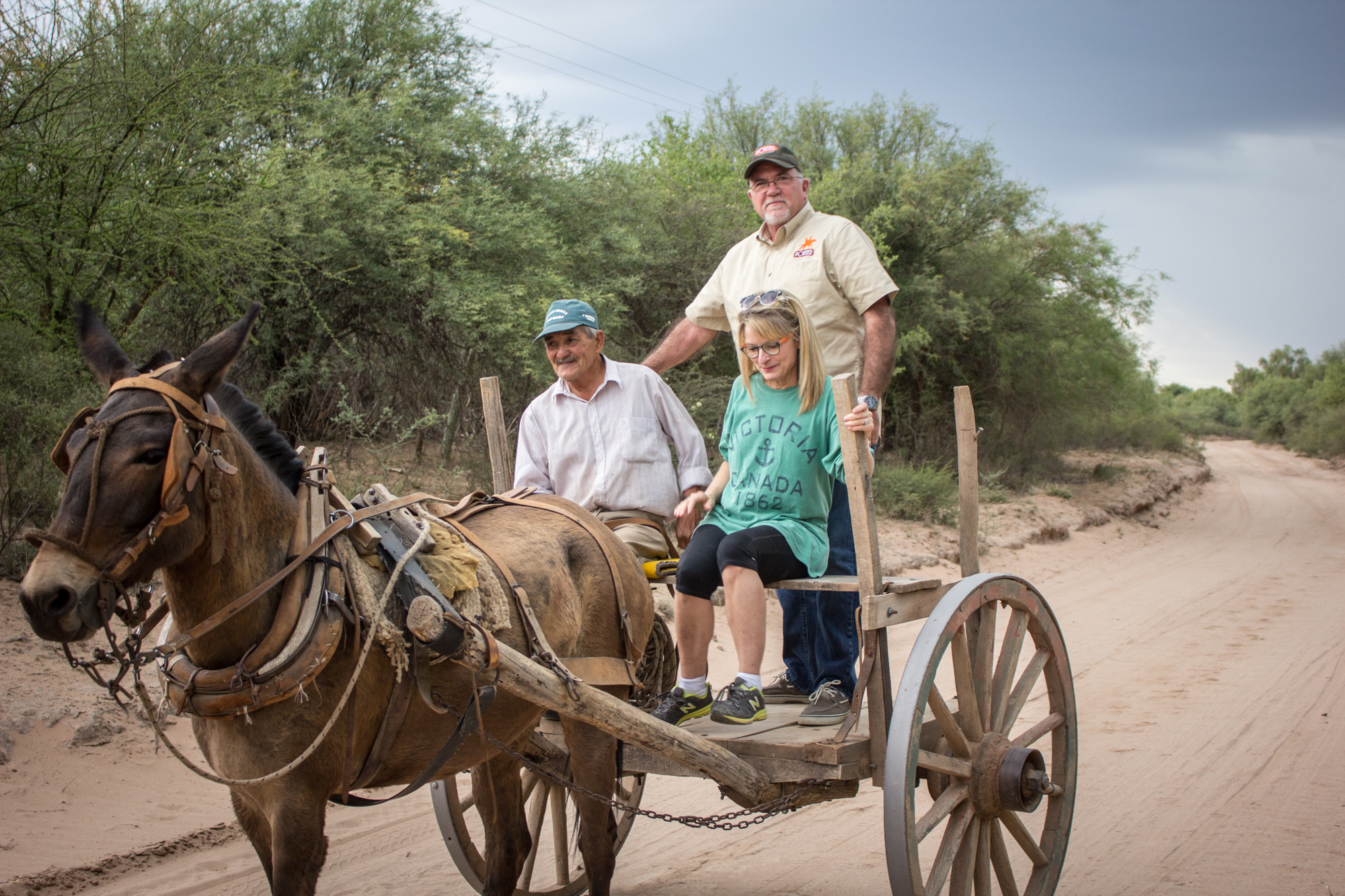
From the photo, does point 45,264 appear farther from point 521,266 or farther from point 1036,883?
point 1036,883

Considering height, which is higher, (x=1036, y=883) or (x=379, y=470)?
(x=379, y=470)

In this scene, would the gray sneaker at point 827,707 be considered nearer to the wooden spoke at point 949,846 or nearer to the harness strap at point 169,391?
the wooden spoke at point 949,846

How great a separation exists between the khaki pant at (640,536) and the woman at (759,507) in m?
0.28

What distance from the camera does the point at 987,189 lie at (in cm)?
1722

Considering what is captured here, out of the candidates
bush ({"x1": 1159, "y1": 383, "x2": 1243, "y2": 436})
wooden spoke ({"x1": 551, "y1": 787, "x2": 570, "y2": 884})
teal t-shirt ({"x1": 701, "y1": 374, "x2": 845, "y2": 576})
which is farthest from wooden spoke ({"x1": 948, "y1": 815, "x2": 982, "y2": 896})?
bush ({"x1": 1159, "y1": 383, "x2": 1243, "y2": 436})

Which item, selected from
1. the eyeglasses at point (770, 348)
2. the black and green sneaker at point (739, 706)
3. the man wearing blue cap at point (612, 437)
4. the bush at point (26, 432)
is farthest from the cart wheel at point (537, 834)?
the bush at point (26, 432)

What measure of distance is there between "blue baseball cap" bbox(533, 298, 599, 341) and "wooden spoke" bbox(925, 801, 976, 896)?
2.25m

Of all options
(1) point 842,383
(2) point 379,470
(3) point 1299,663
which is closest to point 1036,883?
Answer: (1) point 842,383

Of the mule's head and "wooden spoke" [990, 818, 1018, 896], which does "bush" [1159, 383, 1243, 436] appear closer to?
"wooden spoke" [990, 818, 1018, 896]

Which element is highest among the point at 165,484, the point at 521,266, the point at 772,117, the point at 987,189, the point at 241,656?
the point at 772,117

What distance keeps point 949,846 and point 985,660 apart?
0.66 m

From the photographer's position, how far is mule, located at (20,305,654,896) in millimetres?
2027

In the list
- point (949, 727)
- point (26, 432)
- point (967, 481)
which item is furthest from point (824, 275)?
point (26, 432)

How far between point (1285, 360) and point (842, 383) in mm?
74228
